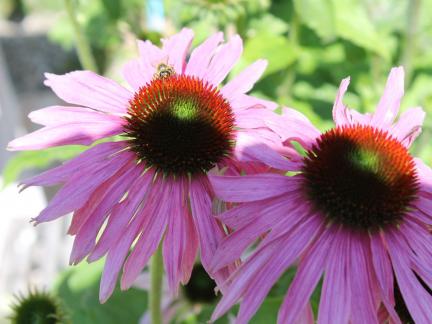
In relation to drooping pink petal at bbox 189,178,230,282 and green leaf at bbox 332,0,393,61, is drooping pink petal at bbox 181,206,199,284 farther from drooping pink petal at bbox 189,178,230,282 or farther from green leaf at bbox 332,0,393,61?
green leaf at bbox 332,0,393,61

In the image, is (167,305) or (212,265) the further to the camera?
(167,305)

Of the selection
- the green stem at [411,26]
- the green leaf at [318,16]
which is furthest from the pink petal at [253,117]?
the green stem at [411,26]

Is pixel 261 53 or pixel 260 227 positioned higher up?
pixel 261 53

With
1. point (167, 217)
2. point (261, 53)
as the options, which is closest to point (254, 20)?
point (261, 53)

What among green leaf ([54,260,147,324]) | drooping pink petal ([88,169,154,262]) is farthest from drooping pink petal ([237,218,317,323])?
green leaf ([54,260,147,324])

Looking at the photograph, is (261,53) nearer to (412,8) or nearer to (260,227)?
(412,8)

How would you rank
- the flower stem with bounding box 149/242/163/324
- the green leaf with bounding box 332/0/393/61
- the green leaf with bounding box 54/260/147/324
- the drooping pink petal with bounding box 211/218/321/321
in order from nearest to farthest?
the drooping pink petal with bounding box 211/218/321/321 < the flower stem with bounding box 149/242/163/324 < the green leaf with bounding box 54/260/147/324 < the green leaf with bounding box 332/0/393/61

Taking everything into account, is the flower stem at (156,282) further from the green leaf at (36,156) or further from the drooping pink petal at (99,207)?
the green leaf at (36,156)
